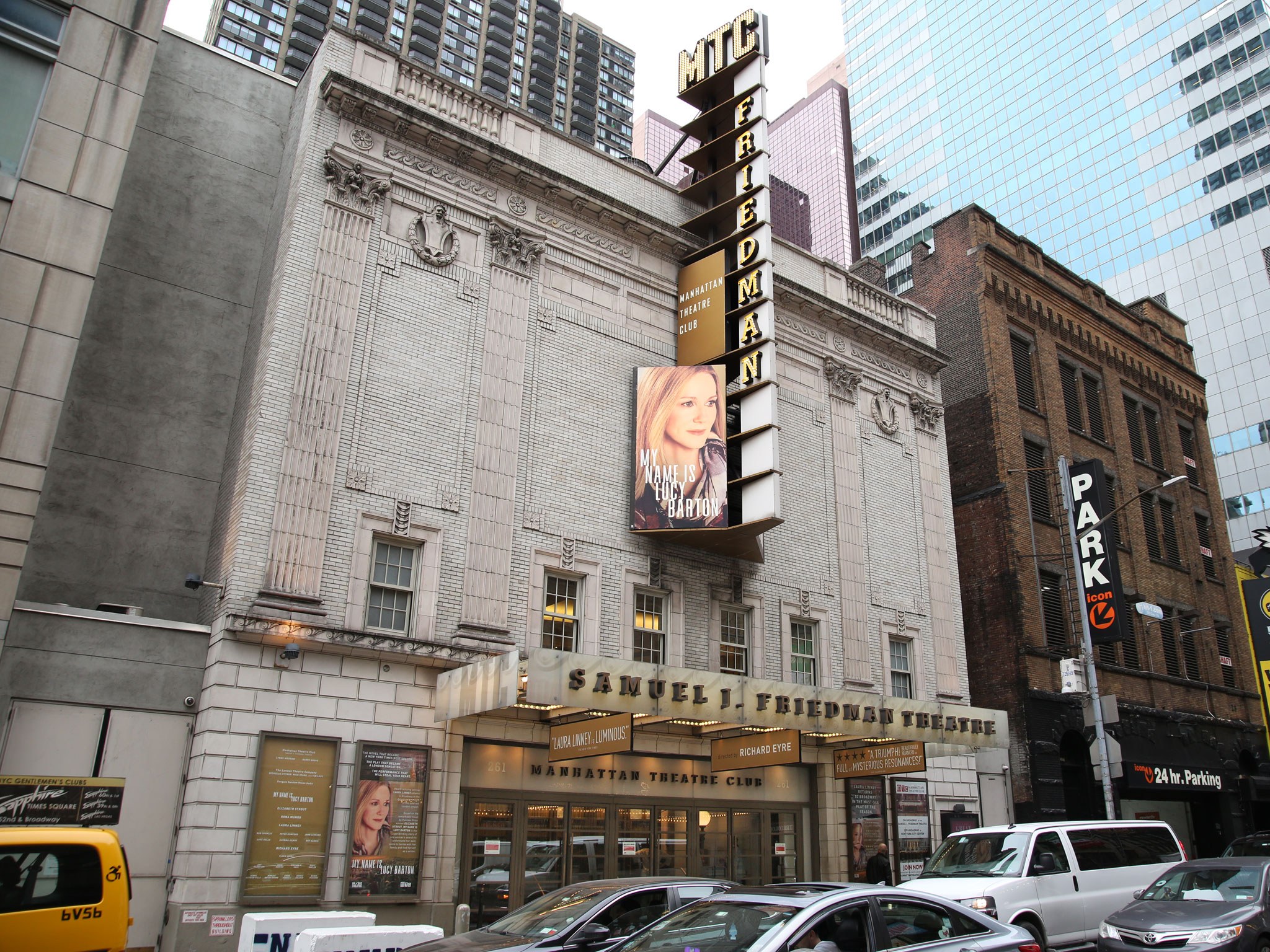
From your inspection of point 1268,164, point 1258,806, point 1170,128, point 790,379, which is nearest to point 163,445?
point 790,379

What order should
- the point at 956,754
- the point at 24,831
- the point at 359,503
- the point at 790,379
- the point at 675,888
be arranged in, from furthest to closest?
1. the point at 790,379
2. the point at 956,754
3. the point at 359,503
4. the point at 675,888
5. the point at 24,831

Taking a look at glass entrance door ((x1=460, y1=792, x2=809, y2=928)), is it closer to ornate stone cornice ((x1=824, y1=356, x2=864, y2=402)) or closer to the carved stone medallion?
the carved stone medallion

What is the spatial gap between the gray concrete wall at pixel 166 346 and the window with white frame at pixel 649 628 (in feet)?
29.1

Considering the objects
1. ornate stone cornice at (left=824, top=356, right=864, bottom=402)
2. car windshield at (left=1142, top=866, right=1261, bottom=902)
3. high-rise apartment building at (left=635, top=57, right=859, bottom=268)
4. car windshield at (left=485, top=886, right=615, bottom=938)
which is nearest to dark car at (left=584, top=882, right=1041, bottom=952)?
car windshield at (left=485, top=886, right=615, bottom=938)

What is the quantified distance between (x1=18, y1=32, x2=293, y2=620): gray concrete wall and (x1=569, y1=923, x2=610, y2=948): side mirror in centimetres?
1142

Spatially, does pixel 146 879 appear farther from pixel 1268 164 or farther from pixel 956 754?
pixel 1268 164

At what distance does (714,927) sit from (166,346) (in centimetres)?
1649

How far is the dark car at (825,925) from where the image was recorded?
7.48m

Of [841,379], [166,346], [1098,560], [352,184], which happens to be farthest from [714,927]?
[1098,560]

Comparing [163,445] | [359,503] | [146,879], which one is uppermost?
[163,445]

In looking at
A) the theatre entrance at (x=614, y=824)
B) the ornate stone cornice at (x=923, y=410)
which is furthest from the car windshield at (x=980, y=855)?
the ornate stone cornice at (x=923, y=410)

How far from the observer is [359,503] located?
1770 centimetres

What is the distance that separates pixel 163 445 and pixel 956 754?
63.0ft

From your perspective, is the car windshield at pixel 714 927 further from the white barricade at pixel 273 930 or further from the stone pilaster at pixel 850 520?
the stone pilaster at pixel 850 520
